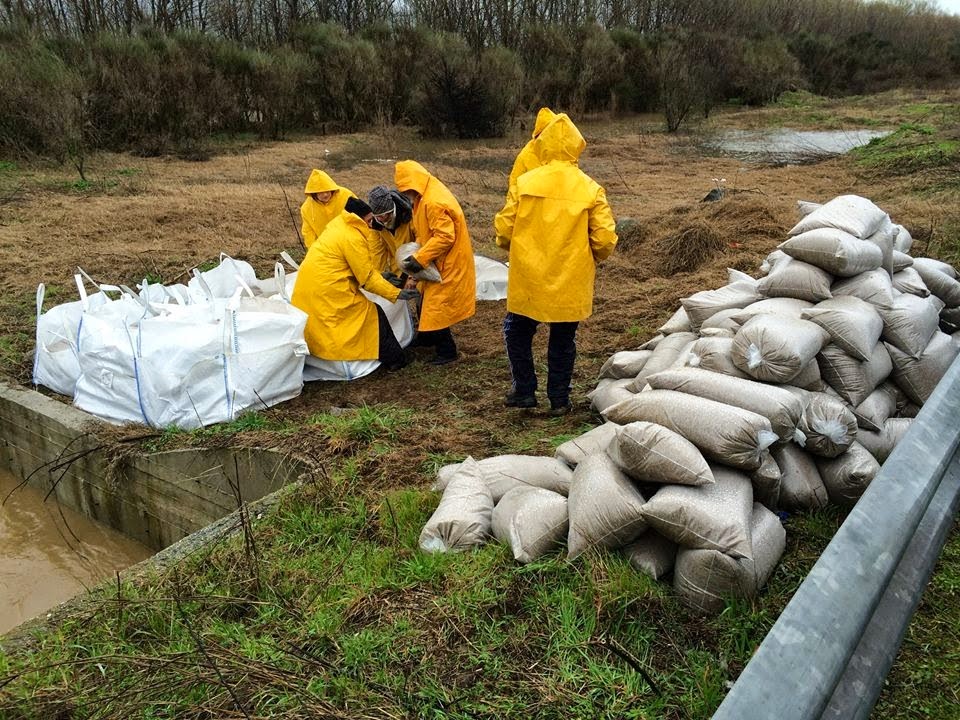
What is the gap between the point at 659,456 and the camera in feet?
8.37

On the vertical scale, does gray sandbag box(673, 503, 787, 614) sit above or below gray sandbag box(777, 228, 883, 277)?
below

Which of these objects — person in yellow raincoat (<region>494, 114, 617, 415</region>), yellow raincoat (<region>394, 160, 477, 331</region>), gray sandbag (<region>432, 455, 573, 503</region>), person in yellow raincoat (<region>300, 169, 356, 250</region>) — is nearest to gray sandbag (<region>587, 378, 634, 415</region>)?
person in yellow raincoat (<region>494, 114, 617, 415</region>)

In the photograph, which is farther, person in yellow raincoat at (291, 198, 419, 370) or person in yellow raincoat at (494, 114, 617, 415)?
person in yellow raincoat at (291, 198, 419, 370)

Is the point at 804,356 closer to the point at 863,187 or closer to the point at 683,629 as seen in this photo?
the point at 683,629

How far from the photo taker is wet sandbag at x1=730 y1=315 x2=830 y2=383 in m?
3.04

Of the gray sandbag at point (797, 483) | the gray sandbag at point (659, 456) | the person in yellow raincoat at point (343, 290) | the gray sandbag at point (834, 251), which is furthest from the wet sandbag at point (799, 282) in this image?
the person in yellow raincoat at point (343, 290)

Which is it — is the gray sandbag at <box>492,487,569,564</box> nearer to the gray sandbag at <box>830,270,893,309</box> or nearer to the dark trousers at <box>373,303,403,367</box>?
the gray sandbag at <box>830,270,893,309</box>

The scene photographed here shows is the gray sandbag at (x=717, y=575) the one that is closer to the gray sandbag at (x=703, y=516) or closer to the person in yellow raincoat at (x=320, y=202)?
the gray sandbag at (x=703, y=516)

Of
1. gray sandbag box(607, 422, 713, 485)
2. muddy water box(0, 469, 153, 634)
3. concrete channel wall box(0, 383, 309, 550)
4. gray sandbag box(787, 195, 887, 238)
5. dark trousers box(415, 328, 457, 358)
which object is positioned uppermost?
gray sandbag box(787, 195, 887, 238)

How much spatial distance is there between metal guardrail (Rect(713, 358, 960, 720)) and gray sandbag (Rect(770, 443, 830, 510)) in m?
1.13

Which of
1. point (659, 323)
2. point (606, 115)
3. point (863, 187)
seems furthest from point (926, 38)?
point (659, 323)

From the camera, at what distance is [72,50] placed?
51.6 ft

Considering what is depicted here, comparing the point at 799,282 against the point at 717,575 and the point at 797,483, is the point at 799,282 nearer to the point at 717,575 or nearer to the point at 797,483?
the point at 797,483

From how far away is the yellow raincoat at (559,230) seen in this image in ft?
13.7
